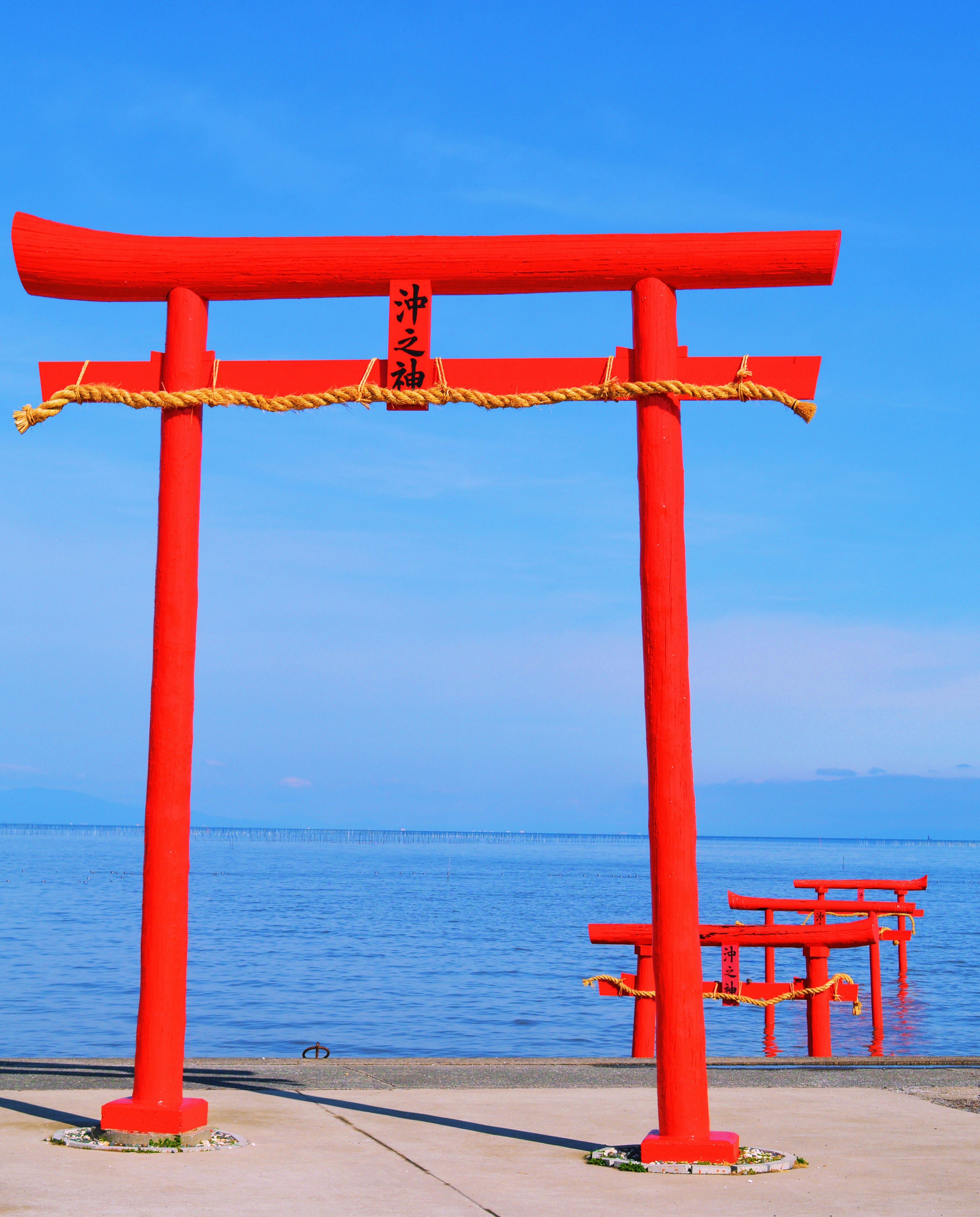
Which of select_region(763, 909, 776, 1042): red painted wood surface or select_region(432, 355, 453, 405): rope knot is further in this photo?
select_region(763, 909, 776, 1042): red painted wood surface

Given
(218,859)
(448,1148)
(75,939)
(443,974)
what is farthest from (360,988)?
(218,859)

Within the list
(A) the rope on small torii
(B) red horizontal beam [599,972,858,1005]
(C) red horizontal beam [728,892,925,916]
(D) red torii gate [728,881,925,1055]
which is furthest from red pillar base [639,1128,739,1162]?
(C) red horizontal beam [728,892,925,916]

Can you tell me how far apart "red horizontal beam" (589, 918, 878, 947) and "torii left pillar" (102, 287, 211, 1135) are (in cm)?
787

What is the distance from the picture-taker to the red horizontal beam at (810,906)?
25.4 m

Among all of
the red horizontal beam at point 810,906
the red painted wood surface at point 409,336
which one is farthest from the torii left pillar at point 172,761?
the red horizontal beam at point 810,906

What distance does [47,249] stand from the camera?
275 inches

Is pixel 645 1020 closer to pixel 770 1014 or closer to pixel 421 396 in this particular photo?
pixel 421 396

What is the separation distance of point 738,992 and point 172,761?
35.9 ft

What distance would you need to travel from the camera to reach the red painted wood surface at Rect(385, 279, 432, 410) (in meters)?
6.76

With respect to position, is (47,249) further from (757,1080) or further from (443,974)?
(443,974)

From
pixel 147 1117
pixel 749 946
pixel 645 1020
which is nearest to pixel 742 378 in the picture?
pixel 147 1117

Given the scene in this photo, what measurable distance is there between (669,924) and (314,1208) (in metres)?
2.18

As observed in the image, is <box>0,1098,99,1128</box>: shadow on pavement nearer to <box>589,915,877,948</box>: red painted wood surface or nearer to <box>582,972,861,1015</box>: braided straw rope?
<box>582,972,861,1015</box>: braided straw rope

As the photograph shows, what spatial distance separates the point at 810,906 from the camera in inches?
995
